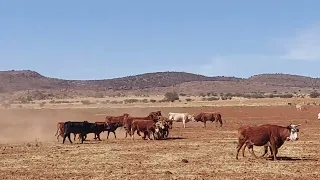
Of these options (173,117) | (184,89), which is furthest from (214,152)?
(184,89)

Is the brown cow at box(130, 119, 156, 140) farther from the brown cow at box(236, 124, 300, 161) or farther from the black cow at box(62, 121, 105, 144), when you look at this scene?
the brown cow at box(236, 124, 300, 161)

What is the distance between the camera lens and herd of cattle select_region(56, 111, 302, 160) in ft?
71.9

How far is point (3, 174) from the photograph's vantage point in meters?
19.1

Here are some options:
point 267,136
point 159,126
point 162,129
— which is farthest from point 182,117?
point 267,136

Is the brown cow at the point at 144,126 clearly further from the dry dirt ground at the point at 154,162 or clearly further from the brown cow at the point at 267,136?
→ the brown cow at the point at 267,136

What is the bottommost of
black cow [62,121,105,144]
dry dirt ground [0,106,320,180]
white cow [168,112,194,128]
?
dry dirt ground [0,106,320,180]

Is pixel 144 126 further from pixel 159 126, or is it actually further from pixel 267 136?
pixel 267 136

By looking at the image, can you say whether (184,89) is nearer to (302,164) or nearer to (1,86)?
(1,86)

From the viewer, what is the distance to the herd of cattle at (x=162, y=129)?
71.9 ft

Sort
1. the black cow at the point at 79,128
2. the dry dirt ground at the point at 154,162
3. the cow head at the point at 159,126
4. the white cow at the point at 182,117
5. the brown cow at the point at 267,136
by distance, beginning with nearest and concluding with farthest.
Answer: the dry dirt ground at the point at 154,162 → the brown cow at the point at 267,136 → the black cow at the point at 79,128 → the cow head at the point at 159,126 → the white cow at the point at 182,117

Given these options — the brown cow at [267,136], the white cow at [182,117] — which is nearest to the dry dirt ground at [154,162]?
the brown cow at [267,136]

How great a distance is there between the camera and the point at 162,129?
3359 cm

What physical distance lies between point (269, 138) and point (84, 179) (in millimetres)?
7802

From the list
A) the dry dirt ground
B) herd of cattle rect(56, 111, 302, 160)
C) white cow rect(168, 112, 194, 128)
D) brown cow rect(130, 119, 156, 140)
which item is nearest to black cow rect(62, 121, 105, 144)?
herd of cattle rect(56, 111, 302, 160)
